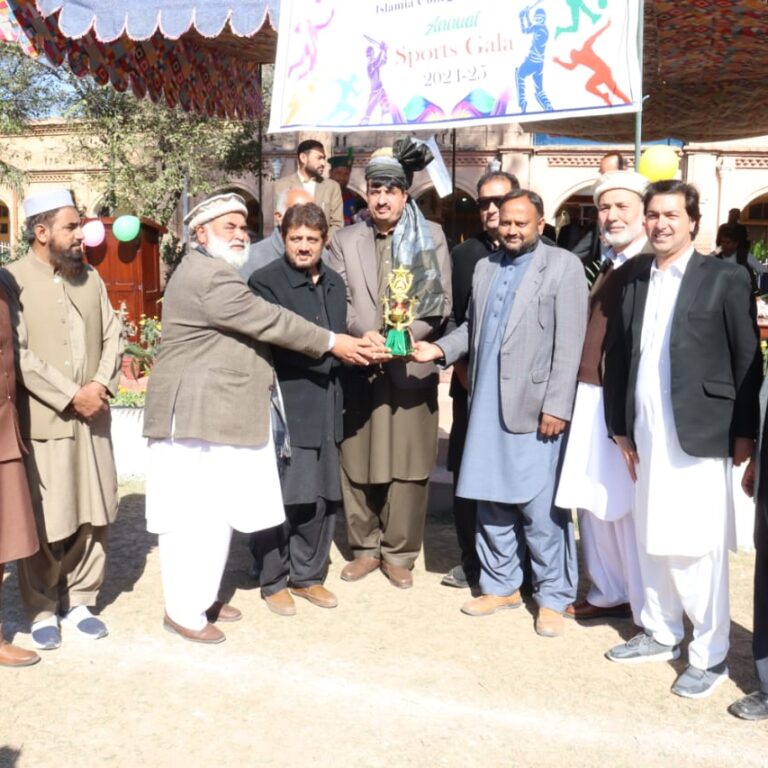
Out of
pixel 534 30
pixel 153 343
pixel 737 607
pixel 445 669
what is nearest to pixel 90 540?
pixel 445 669

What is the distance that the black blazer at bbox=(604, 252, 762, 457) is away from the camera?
10.3 feet

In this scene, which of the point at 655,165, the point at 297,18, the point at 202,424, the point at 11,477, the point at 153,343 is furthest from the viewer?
the point at 153,343

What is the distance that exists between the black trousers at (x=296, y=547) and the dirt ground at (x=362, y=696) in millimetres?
148

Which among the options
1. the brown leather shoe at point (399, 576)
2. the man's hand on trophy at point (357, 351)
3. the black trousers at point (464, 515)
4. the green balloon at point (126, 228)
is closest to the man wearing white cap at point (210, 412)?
the man's hand on trophy at point (357, 351)

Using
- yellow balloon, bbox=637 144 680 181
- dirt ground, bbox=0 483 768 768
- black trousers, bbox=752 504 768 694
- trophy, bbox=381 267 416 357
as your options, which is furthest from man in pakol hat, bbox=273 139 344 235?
black trousers, bbox=752 504 768 694

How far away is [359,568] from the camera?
447 centimetres

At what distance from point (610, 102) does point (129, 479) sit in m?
3.93

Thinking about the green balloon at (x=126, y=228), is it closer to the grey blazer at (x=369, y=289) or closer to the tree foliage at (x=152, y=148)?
the tree foliage at (x=152, y=148)

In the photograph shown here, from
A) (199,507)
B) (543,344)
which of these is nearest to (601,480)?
(543,344)

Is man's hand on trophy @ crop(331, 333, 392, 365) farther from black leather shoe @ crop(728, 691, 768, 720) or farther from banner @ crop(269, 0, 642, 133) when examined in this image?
black leather shoe @ crop(728, 691, 768, 720)

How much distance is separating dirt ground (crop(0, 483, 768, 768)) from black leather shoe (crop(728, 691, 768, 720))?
36 mm

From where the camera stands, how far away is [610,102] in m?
4.23

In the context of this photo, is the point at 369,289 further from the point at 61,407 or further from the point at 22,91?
the point at 22,91

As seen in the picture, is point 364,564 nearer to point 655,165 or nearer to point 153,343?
point 655,165
